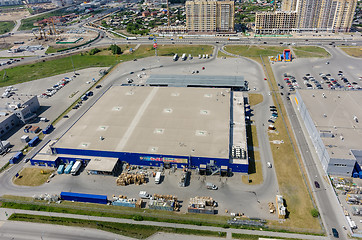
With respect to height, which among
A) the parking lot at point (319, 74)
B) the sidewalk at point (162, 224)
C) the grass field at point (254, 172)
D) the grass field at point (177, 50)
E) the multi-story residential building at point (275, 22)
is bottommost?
the sidewalk at point (162, 224)

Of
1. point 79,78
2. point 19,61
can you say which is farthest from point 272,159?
point 19,61

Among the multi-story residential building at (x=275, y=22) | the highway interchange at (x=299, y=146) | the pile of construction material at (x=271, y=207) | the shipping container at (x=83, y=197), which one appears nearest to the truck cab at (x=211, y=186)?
the highway interchange at (x=299, y=146)

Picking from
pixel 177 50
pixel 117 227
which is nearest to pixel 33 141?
pixel 117 227

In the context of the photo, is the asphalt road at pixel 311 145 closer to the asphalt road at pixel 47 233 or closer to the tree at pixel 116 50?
the asphalt road at pixel 47 233

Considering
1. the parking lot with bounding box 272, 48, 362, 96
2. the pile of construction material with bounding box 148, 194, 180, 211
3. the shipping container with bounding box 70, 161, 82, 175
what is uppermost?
the parking lot with bounding box 272, 48, 362, 96

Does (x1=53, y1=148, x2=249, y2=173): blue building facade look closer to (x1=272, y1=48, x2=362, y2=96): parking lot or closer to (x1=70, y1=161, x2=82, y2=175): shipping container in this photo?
(x1=70, y1=161, x2=82, y2=175): shipping container

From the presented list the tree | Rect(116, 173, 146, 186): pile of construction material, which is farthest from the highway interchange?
the tree

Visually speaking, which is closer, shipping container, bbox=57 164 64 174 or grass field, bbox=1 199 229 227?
grass field, bbox=1 199 229 227

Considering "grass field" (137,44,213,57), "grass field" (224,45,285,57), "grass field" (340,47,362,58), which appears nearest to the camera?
"grass field" (340,47,362,58)
